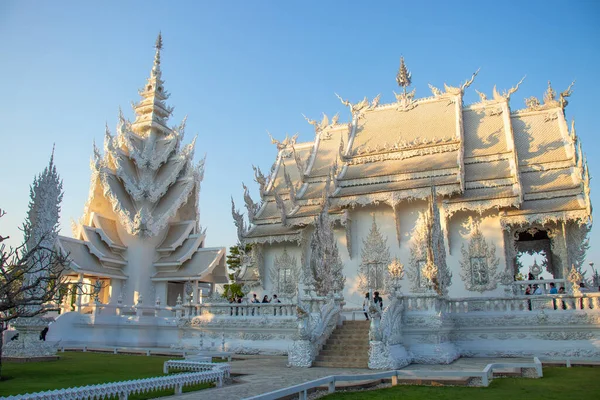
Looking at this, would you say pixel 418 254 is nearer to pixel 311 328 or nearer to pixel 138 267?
pixel 311 328

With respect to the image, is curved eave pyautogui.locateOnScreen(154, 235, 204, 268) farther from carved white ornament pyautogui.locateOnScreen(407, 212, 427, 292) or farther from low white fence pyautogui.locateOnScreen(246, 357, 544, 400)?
low white fence pyautogui.locateOnScreen(246, 357, 544, 400)

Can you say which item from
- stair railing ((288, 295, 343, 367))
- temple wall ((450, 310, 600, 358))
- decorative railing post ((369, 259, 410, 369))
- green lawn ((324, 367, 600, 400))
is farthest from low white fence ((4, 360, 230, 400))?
temple wall ((450, 310, 600, 358))

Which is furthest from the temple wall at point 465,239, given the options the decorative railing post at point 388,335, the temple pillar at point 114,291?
the temple pillar at point 114,291

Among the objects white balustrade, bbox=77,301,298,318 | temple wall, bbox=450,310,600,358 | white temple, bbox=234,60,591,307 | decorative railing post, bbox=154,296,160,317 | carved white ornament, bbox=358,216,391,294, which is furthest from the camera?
decorative railing post, bbox=154,296,160,317

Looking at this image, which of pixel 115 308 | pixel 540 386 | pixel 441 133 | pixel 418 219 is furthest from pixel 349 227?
pixel 540 386

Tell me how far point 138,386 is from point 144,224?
15809 mm

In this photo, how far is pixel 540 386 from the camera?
7.62m

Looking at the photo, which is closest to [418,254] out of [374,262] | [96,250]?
[374,262]

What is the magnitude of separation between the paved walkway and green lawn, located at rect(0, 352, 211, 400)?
615 mm

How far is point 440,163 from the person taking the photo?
58.2 feet

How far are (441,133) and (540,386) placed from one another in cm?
1287

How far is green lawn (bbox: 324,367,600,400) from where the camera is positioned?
6.69 metres

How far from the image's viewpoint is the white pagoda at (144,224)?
20.8 m

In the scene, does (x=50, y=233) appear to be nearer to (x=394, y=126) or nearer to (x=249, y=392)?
(x=249, y=392)
